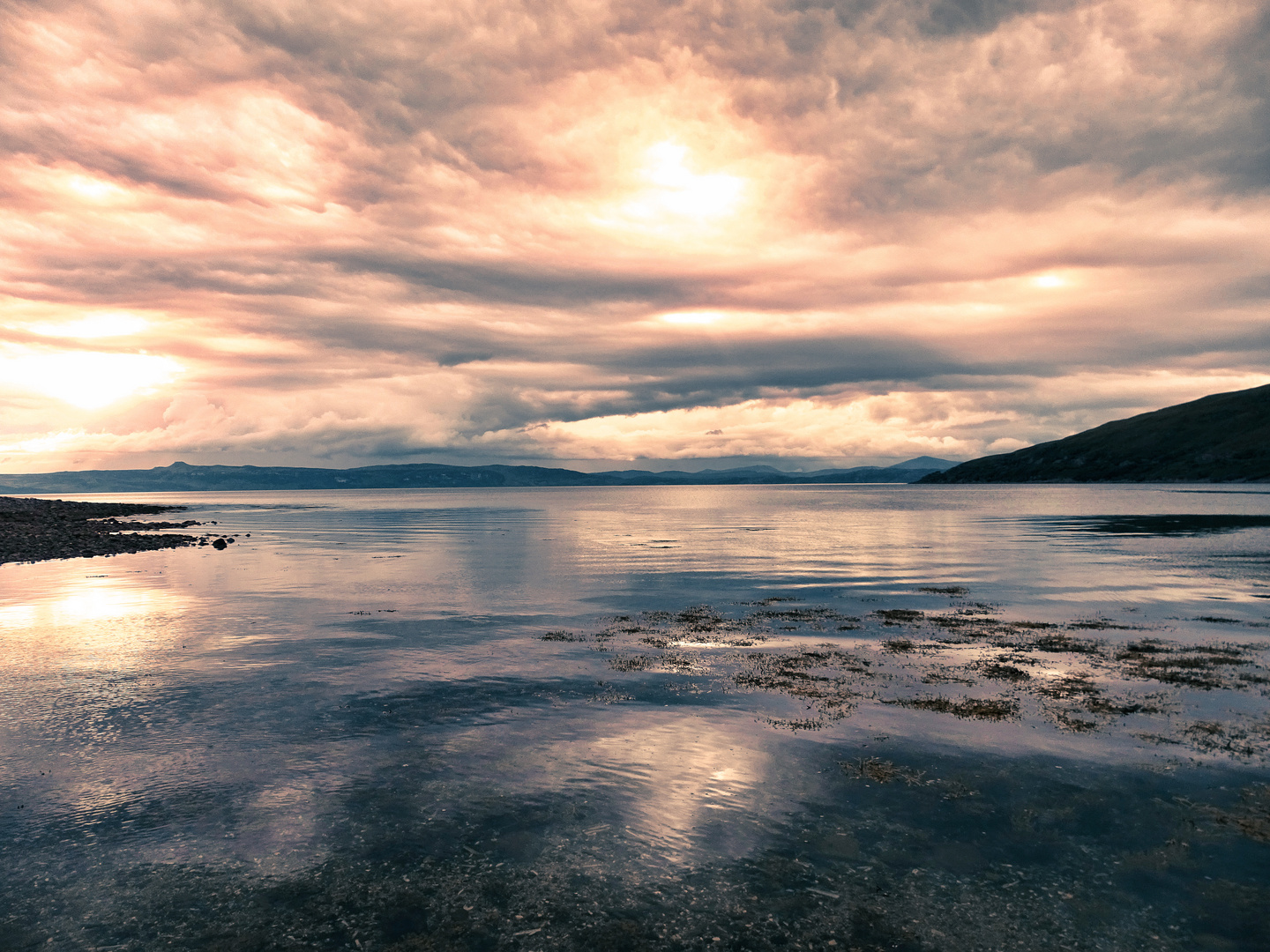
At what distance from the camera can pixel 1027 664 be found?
25.5 metres

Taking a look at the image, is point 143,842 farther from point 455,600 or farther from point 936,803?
point 455,600

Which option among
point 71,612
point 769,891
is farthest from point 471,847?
point 71,612

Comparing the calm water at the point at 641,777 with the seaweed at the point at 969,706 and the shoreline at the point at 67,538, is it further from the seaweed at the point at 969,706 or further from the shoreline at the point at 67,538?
the shoreline at the point at 67,538

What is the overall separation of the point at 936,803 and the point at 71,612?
4158cm

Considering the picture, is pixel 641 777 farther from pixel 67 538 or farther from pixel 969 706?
pixel 67 538

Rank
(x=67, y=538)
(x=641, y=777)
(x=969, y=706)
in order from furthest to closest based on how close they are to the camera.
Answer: (x=67, y=538) < (x=969, y=706) < (x=641, y=777)

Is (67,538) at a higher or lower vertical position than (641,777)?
higher

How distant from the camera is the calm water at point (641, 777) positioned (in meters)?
10.8

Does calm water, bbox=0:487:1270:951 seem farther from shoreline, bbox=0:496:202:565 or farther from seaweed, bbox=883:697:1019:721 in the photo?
shoreline, bbox=0:496:202:565

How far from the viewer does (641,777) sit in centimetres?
1582

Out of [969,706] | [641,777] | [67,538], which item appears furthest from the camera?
[67,538]

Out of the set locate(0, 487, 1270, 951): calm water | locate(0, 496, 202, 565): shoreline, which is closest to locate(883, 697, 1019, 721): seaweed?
locate(0, 487, 1270, 951): calm water

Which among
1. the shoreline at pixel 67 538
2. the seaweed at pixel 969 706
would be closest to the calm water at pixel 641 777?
the seaweed at pixel 969 706

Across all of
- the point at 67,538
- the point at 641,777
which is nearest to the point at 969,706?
the point at 641,777
